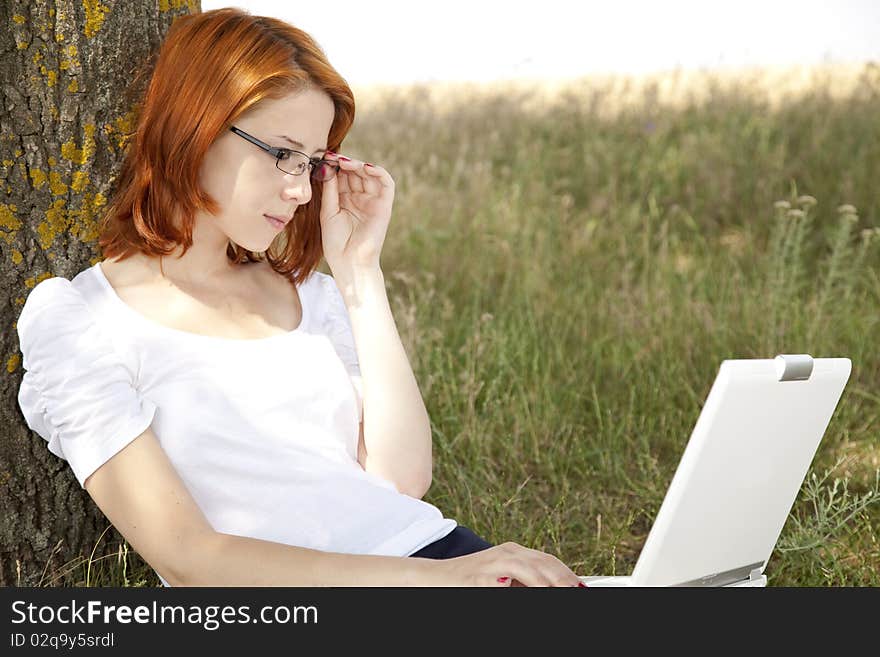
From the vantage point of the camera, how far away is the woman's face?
185 cm

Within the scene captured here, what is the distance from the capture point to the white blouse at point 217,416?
1.72m

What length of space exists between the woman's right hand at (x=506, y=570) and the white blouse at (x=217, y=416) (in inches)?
10.2

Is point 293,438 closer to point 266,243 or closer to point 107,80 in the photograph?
point 266,243

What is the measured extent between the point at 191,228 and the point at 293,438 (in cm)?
41

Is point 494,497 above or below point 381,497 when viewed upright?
below

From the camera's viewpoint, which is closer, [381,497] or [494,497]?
[381,497]

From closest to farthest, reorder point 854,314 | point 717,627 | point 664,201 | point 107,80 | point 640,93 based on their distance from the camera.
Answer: point 717,627
point 107,80
point 854,314
point 664,201
point 640,93

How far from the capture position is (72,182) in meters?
2.11

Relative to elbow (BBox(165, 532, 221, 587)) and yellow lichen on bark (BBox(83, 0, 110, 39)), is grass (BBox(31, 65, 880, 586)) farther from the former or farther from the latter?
yellow lichen on bark (BBox(83, 0, 110, 39))

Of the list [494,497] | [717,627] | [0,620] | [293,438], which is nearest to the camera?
[717,627]

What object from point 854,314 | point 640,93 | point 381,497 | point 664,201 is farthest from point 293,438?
point 640,93

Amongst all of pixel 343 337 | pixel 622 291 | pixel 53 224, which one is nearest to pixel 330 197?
pixel 343 337

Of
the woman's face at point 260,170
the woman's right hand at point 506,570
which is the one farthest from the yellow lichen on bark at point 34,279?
the woman's right hand at point 506,570

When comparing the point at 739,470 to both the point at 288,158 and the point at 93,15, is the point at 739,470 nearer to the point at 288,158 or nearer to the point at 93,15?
the point at 288,158
